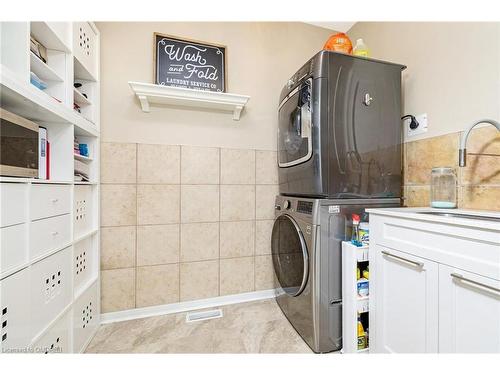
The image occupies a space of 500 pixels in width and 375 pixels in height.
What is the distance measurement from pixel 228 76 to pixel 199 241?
1.45 meters

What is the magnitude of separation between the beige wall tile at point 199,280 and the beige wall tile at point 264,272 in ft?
1.19

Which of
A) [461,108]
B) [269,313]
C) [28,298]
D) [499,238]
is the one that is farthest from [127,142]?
[461,108]

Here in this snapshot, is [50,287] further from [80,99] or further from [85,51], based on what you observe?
[85,51]

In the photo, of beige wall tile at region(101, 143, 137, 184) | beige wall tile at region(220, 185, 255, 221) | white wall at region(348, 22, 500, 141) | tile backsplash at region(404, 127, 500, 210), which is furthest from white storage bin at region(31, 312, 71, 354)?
white wall at region(348, 22, 500, 141)

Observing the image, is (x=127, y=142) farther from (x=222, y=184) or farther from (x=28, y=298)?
(x=28, y=298)

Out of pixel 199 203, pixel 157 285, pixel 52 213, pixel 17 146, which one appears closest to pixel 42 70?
pixel 17 146

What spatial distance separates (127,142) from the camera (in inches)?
65.7

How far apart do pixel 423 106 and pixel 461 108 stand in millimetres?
235

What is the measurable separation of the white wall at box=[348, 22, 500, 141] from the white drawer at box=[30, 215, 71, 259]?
2.18m

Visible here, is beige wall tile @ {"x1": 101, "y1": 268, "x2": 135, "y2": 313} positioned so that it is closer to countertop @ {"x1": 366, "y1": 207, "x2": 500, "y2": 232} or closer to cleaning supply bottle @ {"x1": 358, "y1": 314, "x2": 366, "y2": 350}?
cleaning supply bottle @ {"x1": 358, "y1": 314, "x2": 366, "y2": 350}

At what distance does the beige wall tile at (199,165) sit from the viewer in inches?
70.5

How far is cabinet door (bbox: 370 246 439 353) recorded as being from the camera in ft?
2.87
